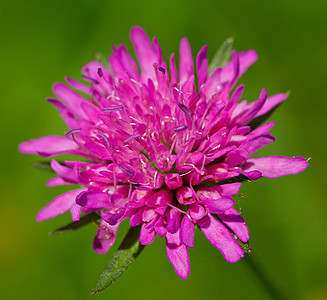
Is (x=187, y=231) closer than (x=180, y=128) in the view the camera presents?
Yes

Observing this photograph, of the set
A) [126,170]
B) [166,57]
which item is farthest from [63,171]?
[166,57]

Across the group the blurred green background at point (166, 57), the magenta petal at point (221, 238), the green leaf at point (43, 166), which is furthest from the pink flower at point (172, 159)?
the blurred green background at point (166, 57)

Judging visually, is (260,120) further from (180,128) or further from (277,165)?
(180,128)

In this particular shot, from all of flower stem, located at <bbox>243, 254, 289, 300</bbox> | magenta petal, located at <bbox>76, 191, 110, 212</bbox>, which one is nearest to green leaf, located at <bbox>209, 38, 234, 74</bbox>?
magenta petal, located at <bbox>76, 191, 110, 212</bbox>

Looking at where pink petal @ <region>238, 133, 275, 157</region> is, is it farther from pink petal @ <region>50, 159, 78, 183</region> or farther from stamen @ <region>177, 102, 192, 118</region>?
pink petal @ <region>50, 159, 78, 183</region>

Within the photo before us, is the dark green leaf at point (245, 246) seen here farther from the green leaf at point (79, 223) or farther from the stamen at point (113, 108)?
the stamen at point (113, 108)

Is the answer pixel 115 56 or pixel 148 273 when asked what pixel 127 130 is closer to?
pixel 115 56

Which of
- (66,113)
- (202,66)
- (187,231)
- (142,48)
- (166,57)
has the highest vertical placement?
(166,57)

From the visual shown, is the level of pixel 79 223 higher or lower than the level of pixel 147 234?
higher
